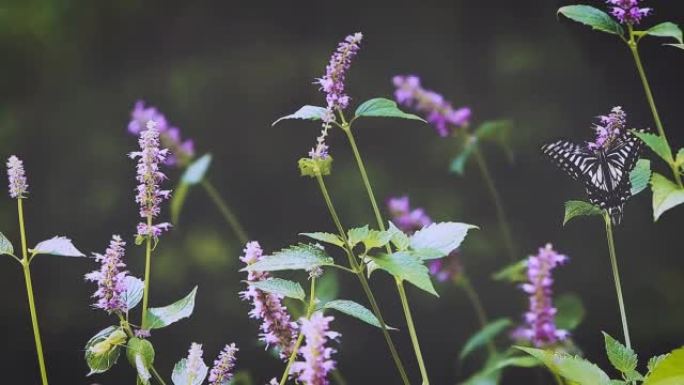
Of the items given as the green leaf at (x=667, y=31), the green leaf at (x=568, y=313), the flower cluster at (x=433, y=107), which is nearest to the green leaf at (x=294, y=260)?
the green leaf at (x=667, y=31)

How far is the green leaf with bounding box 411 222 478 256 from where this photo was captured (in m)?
0.66

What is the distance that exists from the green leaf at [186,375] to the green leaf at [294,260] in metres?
0.10

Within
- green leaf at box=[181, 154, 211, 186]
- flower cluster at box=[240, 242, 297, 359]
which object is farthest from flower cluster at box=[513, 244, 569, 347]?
green leaf at box=[181, 154, 211, 186]

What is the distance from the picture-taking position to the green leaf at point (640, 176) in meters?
0.75

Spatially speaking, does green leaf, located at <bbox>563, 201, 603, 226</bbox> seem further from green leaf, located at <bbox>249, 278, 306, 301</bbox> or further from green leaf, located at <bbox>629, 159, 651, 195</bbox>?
green leaf, located at <bbox>249, 278, 306, 301</bbox>

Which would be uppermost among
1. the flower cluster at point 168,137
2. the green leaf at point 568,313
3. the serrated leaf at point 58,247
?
the flower cluster at point 168,137

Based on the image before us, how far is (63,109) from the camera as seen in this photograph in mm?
1871

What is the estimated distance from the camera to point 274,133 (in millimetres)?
1885

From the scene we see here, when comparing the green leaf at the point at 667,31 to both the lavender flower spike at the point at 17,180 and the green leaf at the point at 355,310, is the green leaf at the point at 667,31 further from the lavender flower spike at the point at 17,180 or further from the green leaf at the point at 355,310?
the lavender flower spike at the point at 17,180

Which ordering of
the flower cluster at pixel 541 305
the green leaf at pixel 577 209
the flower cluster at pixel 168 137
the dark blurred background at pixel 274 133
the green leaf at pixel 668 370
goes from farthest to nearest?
the dark blurred background at pixel 274 133, the flower cluster at pixel 168 137, the flower cluster at pixel 541 305, the green leaf at pixel 577 209, the green leaf at pixel 668 370

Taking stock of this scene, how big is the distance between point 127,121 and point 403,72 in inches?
23.4

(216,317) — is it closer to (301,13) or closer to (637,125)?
(301,13)

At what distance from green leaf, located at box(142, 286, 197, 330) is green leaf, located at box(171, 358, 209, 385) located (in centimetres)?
3

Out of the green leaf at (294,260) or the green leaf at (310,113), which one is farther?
the green leaf at (310,113)
